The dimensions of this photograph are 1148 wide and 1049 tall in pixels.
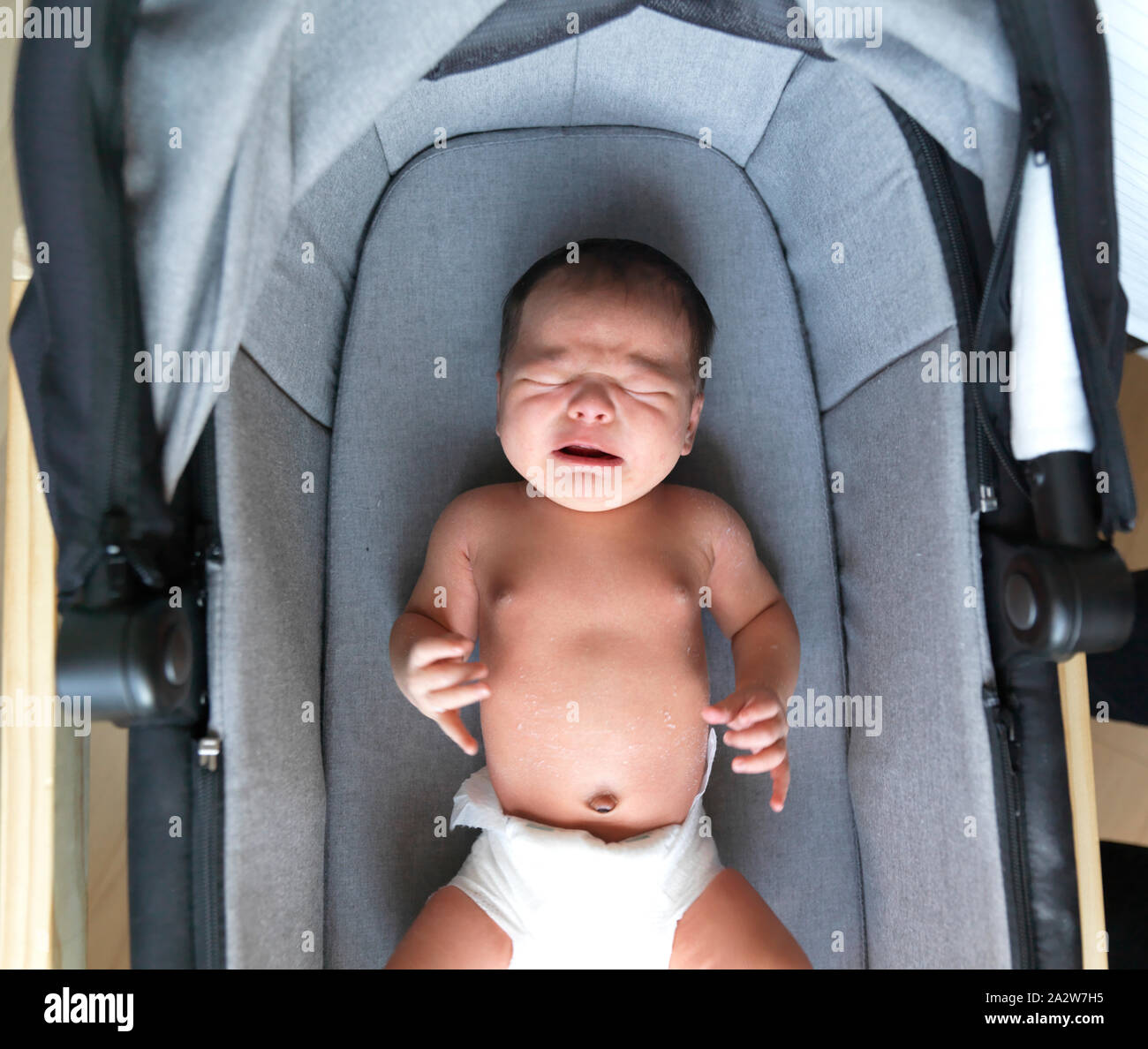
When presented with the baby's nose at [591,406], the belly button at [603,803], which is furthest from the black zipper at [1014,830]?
the baby's nose at [591,406]

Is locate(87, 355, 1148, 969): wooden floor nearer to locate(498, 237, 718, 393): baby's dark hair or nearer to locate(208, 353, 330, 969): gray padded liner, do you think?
locate(208, 353, 330, 969): gray padded liner

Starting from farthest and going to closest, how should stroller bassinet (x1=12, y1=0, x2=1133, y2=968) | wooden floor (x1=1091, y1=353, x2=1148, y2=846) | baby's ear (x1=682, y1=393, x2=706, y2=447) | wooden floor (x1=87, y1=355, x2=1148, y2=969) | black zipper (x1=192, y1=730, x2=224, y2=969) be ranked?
1. wooden floor (x1=1091, y1=353, x2=1148, y2=846)
2. wooden floor (x1=87, y1=355, x2=1148, y2=969)
3. baby's ear (x1=682, y1=393, x2=706, y2=447)
4. black zipper (x1=192, y1=730, x2=224, y2=969)
5. stroller bassinet (x1=12, y1=0, x2=1133, y2=968)

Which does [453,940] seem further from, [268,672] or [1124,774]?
[1124,774]

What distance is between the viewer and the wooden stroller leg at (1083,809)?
1140 millimetres

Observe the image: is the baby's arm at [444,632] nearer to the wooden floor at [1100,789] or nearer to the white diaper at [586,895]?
the white diaper at [586,895]

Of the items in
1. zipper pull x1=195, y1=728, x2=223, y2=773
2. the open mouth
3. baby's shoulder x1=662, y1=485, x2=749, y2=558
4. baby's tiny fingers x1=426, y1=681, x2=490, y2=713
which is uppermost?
the open mouth

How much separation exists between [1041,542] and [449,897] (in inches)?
38.7

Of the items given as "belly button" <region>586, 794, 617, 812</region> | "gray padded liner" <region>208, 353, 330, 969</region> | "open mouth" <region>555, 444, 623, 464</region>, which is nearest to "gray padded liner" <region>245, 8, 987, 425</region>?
"gray padded liner" <region>208, 353, 330, 969</region>

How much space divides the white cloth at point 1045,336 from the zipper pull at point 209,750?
1.11 m

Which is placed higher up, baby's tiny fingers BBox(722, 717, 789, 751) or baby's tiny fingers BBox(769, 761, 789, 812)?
baby's tiny fingers BBox(722, 717, 789, 751)

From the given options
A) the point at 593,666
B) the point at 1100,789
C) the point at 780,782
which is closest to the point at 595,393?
the point at 593,666

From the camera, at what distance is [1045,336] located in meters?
1.04

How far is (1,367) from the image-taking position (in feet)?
6.15

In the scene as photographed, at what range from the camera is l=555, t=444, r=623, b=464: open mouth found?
50.1 inches
